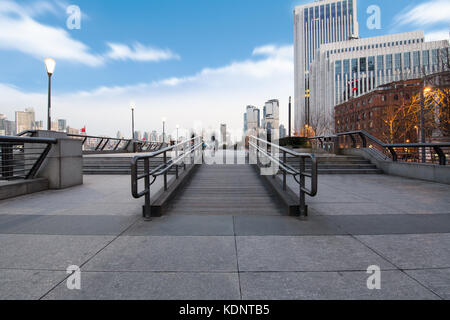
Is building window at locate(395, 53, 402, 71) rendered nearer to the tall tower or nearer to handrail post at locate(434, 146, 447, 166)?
the tall tower

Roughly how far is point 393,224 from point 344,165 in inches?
310

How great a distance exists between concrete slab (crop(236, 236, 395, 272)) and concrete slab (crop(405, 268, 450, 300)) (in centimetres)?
26

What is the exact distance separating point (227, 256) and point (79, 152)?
7.74 meters

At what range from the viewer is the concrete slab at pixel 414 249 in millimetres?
2803

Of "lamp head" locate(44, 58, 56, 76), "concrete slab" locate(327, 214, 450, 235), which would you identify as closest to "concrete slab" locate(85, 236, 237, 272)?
"concrete slab" locate(327, 214, 450, 235)

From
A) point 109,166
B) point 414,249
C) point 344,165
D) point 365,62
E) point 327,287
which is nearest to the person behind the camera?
point 327,287

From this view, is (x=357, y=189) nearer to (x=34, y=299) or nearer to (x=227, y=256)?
(x=227, y=256)

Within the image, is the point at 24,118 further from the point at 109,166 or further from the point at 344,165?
the point at 344,165

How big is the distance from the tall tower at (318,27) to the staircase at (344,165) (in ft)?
463

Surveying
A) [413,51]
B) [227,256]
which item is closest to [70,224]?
[227,256]

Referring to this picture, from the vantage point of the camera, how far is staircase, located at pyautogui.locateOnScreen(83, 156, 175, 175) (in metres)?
11.2

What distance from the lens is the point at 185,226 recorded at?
419 centimetres

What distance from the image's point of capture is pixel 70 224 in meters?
4.25

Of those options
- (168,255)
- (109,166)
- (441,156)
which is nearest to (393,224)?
(168,255)
